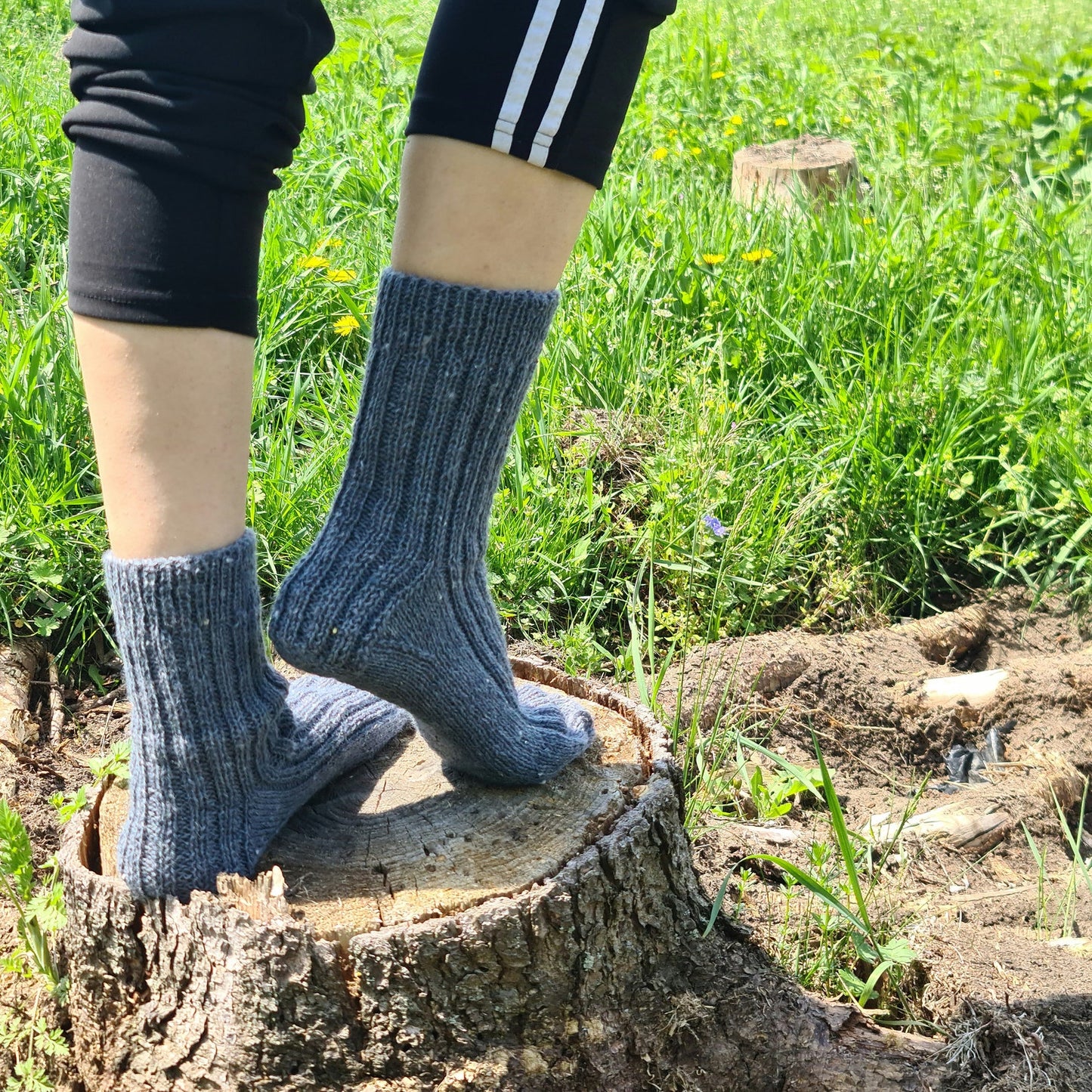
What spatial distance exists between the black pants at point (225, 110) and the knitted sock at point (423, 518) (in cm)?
15

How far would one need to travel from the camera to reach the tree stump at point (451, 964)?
124cm

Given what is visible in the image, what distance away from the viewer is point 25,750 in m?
1.86

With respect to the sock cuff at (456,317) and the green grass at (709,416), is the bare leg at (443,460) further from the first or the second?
the green grass at (709,416)

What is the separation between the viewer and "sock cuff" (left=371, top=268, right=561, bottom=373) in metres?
1.13

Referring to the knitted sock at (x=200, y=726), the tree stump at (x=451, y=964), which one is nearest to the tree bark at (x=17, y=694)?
the tree stump at (x=451, y=964)

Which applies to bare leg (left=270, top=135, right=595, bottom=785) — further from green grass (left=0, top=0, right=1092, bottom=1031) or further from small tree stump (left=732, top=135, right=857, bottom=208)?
small tree stump (left=732, top=135, right=857, bottom=208)

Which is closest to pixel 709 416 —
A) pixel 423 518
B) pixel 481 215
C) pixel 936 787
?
pixel 936 787

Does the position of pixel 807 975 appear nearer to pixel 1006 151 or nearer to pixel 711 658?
pixel 711 658

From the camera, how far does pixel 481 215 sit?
1.09 metres

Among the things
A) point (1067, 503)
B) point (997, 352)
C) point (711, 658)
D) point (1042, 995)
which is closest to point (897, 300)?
point (997, 352)

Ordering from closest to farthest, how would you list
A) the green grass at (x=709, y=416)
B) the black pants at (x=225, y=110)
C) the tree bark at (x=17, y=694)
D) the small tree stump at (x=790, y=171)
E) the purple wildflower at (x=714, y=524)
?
the black pants at (x=225, y=110)
the tree bark at (x=17, y=694)
the green grass at (x=709, y=416)
the purple wildflower at (x=714, y=524)
the small tree stump at (x=790, y=171)

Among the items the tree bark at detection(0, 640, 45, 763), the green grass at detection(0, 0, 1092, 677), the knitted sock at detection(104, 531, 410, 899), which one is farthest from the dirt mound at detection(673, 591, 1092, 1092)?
the tree bark at detection(0, 640, 45, 763)

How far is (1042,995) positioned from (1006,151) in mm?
2844

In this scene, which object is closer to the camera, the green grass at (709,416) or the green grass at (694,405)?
the green grass at (709,416)
